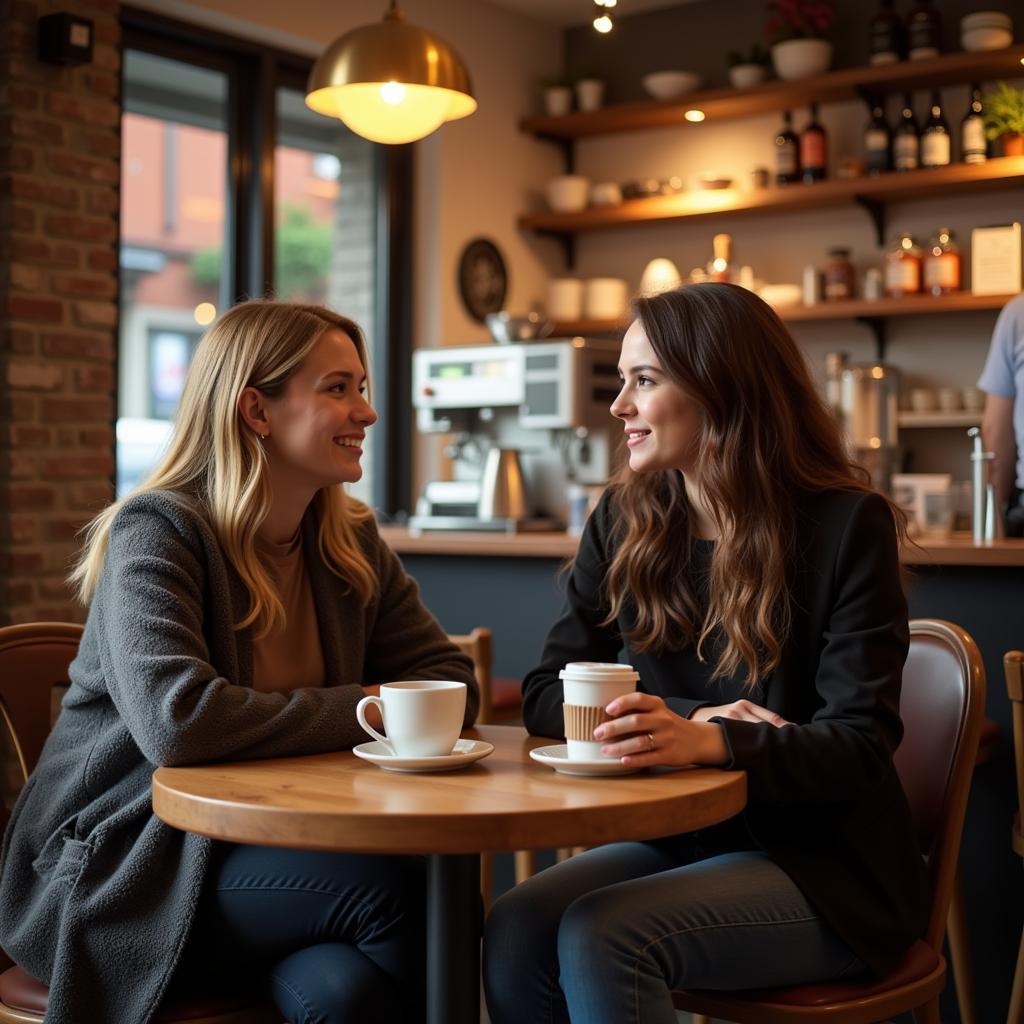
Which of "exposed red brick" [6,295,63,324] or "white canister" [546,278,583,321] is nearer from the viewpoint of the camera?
"exposed red brick" [6,295,63,324]

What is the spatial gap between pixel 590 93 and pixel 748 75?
697 mm

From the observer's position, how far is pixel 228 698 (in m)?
1.55

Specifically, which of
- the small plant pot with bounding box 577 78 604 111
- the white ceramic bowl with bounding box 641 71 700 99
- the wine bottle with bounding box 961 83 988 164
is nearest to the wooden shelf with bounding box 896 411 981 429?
the wine bottle with bounding box 961 83 988 164

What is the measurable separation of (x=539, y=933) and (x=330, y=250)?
13.1ft

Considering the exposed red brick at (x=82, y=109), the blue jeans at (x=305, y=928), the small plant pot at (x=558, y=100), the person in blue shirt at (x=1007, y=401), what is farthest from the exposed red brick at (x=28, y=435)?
the small plant pot at (x=558, y=100)

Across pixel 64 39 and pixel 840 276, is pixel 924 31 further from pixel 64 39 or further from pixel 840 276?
pixel 64 39

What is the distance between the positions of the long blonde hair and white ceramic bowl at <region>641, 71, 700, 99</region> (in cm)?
388

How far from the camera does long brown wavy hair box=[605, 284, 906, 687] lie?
5.66 ft

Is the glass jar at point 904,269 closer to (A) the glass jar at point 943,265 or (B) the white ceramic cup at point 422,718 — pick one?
(A) the glass jar at point 943,265

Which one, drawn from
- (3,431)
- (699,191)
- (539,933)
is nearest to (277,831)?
(539,933)

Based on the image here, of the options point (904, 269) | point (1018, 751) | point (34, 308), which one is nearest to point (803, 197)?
point (904, 269)

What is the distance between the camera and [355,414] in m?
1.88

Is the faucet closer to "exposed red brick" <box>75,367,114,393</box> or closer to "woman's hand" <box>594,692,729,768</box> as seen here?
"woman's hand" <box>594,692,729,768</box>

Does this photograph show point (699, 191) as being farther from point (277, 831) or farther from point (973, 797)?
point (277, 831)
